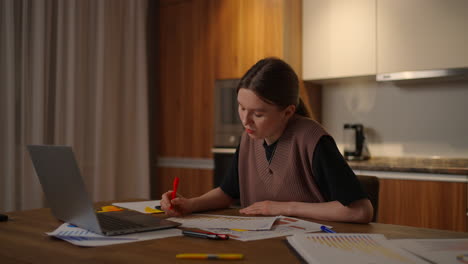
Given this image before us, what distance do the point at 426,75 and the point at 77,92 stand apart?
2.45 metres

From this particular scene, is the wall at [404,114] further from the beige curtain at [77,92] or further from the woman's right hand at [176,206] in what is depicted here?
the woman's right hand at [176,206]

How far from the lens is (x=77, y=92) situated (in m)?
3.27

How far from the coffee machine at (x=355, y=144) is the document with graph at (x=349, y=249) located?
2196 millimetres

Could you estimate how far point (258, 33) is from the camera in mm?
3281

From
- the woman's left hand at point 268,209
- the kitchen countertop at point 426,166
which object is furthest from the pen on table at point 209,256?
the kitchen countertop at point 426,166

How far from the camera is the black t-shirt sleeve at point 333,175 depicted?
50.5 inches

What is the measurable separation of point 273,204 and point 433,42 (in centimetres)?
200

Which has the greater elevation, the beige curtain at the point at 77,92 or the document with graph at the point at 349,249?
the beige curtain at the point at 77,92

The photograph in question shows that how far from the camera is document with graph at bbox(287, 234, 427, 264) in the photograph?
784 millimetres

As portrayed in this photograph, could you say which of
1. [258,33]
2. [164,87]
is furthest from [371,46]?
[164,87]

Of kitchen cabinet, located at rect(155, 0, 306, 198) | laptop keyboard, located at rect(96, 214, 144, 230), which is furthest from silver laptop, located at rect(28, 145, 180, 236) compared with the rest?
kitchen cabinet, located at rect(155, 0, 306, 198)

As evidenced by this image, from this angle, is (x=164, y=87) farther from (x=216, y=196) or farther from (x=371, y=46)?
(x=216, y=196)

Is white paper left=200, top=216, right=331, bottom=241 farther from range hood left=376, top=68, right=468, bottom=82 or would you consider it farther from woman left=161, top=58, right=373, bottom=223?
range hood left=376, top=68, right=468, bottom=82

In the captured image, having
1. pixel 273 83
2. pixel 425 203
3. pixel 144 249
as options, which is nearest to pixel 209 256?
pixel 144 249
